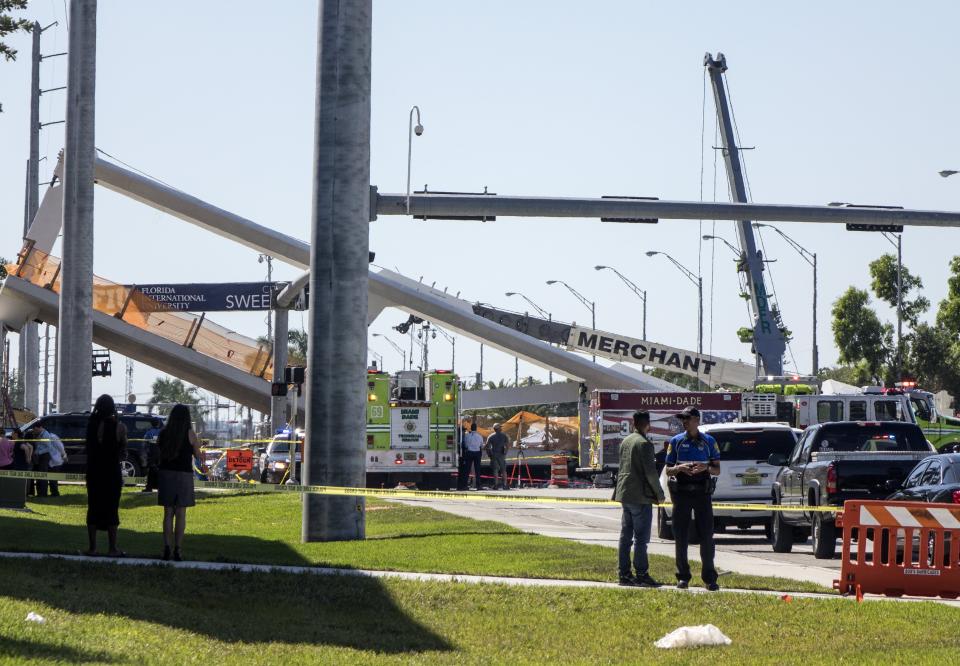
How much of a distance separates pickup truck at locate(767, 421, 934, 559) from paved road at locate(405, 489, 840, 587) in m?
0.35

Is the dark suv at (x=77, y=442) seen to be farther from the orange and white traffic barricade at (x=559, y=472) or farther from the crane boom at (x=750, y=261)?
the crane boom at (x=750, y=261)

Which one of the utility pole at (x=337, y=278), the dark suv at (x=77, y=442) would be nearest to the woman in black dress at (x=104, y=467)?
the utility pole at (x=337, y=278)

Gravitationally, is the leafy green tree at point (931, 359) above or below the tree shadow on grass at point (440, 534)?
above

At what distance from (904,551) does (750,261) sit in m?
47.1

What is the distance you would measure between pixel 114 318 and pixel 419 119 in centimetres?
1802

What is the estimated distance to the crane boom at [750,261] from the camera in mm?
59125

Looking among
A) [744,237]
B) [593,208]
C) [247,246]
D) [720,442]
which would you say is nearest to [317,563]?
[720,442]

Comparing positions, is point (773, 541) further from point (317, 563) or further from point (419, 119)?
point (419, 119)

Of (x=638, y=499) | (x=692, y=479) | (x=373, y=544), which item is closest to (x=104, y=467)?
(x=373, y=544)

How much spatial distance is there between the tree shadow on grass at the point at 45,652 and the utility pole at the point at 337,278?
11.3 metres

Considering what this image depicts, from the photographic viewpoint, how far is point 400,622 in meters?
13.3

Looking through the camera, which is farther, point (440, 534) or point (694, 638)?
point (440, 534)

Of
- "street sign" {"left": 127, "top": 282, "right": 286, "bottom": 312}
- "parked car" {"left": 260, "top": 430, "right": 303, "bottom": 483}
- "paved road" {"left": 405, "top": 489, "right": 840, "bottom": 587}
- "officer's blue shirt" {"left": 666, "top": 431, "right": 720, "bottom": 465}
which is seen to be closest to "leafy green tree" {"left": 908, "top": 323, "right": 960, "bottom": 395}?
"street sign" {"left": 127, "top": 282, "right": 286, "bottom": 312}

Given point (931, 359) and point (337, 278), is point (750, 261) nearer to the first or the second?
point (931, 359)
